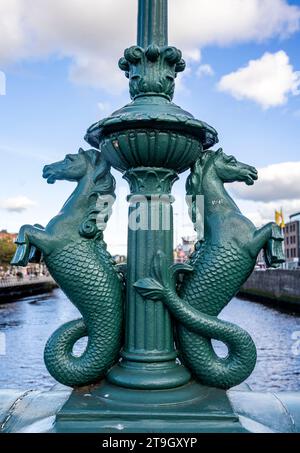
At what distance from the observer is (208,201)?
310 cm

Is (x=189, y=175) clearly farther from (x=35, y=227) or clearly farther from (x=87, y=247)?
(x=35, y=227)

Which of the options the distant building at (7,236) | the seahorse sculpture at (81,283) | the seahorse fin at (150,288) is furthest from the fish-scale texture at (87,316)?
the distant building at (7,236)

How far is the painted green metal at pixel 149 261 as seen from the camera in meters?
2.86

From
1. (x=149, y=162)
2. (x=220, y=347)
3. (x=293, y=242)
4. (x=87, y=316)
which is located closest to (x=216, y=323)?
(x=87, y=316)

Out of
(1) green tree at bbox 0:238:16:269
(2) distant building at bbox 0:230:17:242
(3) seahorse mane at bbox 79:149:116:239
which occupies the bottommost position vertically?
(3) seahorse mane at bbox 79:149:116:239

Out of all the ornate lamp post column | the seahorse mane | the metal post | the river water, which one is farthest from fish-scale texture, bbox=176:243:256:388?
the river water

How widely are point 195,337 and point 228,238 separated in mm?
672

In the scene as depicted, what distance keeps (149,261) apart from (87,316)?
1.77ft

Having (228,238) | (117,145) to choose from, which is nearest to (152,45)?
(117,145)

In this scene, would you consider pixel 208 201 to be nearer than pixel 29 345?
Yes

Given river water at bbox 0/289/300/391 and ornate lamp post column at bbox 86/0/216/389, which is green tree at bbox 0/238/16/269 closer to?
river water at bbox 0/289/300/391

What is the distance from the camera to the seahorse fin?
2.85 metres

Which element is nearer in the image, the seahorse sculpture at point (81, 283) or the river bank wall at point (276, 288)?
the seahorse sculpture at point (81, 283)

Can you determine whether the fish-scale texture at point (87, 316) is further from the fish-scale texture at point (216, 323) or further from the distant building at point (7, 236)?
the distant building at point (7, 236)
